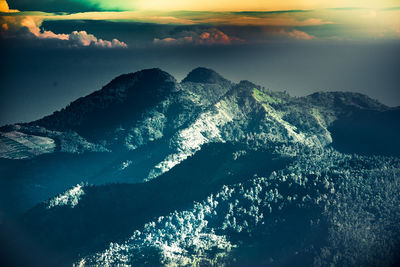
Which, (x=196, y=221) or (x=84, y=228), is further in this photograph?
(x=84, y=228)

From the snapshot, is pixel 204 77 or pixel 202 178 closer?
pixel 202 178

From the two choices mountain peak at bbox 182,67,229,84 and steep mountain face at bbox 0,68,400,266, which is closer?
steep mountain face at bbox 0,68,400,266

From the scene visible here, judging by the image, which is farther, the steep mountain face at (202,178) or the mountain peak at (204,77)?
the mountain peak at (204,77)

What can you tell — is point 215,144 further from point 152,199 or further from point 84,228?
point 84,228

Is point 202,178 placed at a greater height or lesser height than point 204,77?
greater

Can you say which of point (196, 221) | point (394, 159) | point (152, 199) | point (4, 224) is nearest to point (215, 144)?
point (152, 199)
